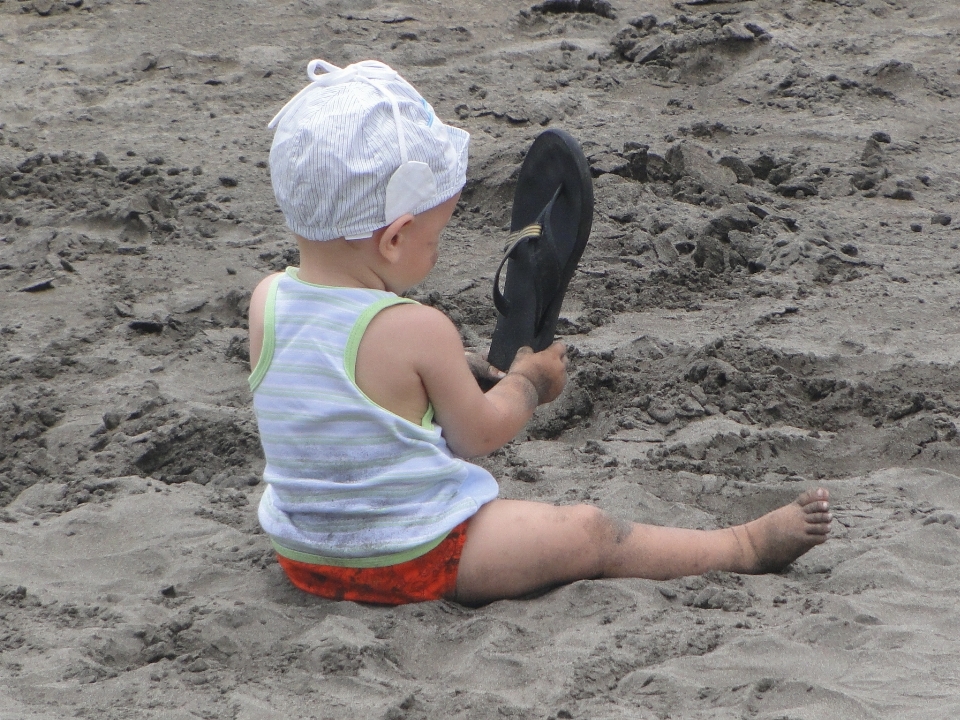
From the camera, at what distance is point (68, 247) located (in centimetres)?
425

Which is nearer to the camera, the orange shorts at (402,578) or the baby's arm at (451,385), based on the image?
the baby's arm at (451,385)

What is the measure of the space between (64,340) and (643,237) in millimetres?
1977

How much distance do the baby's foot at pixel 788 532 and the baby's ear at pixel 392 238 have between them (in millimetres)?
942

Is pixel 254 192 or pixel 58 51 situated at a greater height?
pixel 58 51

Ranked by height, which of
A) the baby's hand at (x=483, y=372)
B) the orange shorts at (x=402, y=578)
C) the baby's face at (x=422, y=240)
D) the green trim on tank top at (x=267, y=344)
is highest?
the baby's face at (x=422, y=240)

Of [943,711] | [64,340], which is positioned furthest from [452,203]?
[64,340]

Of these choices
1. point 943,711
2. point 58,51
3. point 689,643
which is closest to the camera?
point 943,711

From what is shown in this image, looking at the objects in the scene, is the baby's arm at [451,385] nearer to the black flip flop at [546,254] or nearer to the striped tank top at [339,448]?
the striped tank top at [339,448]

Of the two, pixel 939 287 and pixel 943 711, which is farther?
pixel 939 287

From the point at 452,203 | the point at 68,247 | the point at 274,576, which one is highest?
the point at 452,203

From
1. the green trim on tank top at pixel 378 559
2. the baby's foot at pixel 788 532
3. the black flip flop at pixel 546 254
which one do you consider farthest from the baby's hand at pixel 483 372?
the baby's foot at pixel 788 532

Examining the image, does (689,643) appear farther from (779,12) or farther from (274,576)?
(779,12)

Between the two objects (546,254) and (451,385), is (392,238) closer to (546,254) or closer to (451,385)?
(451,385)

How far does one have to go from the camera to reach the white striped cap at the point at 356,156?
2170 millimetres
